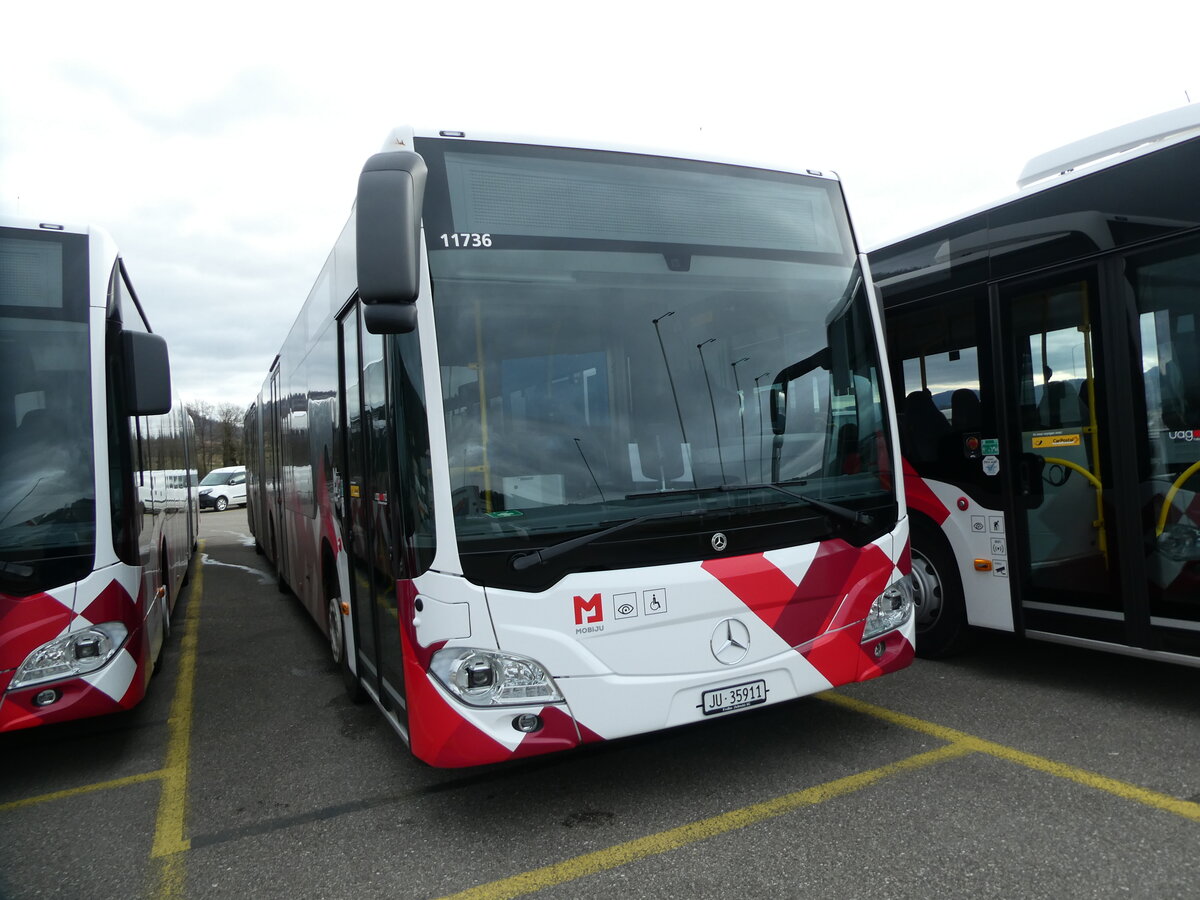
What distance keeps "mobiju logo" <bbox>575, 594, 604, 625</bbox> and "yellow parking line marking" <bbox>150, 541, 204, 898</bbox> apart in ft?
5.87

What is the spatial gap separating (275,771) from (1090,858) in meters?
3.71

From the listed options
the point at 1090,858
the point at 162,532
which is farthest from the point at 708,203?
the point at 162,532

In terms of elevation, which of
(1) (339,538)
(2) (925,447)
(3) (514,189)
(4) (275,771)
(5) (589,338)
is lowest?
(4) (275,771)

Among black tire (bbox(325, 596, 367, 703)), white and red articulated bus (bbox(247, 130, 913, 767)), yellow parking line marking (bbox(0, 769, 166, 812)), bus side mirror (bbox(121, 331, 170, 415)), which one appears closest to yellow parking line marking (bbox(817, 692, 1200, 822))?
white and red articulated bus (bbox(247, 130, 913, 767))

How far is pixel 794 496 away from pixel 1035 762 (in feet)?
5.38

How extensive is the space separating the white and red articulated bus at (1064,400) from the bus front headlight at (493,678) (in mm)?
3226

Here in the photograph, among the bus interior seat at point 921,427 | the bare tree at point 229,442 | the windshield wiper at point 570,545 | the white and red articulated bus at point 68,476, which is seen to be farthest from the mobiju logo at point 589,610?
the bare tree at point 229,442

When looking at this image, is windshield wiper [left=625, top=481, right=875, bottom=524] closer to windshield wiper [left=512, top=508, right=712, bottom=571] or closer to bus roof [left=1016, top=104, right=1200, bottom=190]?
windshield wiper [left=512, top=508, right=712, bottom=571]

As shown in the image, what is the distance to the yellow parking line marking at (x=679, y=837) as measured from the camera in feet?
10.5

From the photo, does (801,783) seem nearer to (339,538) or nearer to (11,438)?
(339,538)

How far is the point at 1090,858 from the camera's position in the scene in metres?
3.10

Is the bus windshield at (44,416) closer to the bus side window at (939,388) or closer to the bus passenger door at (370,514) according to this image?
the bus passenger door at (370,514)

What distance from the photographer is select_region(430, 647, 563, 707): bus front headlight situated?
342 centimetres

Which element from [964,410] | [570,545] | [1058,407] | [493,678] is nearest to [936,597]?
[964,410]
